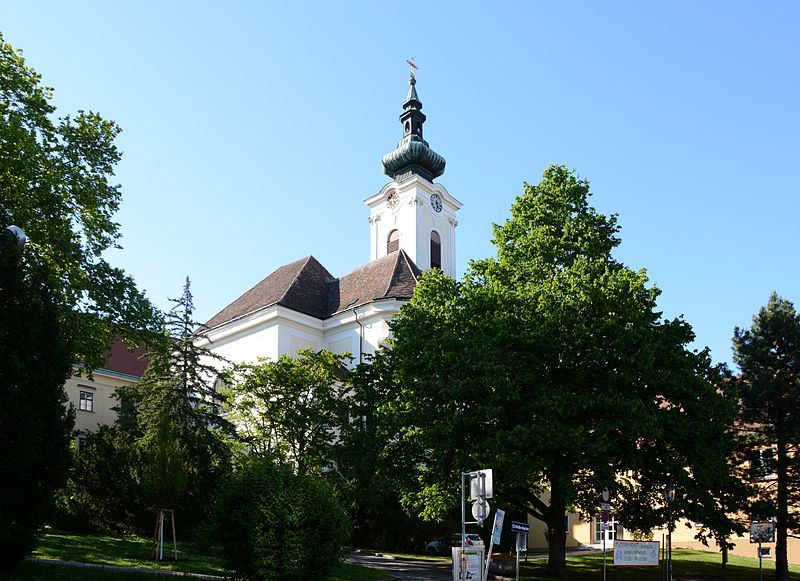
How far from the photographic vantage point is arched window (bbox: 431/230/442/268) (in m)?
65.9

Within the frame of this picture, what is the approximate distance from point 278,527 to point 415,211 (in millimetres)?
50257

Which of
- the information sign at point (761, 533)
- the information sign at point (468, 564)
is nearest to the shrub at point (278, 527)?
the information sign at point (468, 564)

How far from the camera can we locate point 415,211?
213ft

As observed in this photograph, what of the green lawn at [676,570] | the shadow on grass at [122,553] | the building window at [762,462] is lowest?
the green lawn at [676,570]

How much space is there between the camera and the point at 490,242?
2925cm

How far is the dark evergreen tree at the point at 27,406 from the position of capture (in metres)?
13.9

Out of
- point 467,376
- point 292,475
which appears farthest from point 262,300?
point 292,475

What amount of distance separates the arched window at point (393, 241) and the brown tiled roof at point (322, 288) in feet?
30.4

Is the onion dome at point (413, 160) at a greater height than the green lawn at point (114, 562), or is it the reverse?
the onion dome at point (413, 160)

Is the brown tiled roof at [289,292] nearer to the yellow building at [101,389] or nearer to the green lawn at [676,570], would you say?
the yellow building at [101,389]

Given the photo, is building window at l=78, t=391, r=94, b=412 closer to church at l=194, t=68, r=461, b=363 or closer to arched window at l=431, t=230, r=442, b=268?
church at l=194, t=68, r=461, b=363

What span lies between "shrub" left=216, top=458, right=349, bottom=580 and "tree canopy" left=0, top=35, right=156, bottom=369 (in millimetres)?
7539

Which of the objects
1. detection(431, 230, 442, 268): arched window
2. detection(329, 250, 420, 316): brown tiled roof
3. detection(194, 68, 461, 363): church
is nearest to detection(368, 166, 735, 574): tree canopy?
detection(194, 68, 461, 363): church

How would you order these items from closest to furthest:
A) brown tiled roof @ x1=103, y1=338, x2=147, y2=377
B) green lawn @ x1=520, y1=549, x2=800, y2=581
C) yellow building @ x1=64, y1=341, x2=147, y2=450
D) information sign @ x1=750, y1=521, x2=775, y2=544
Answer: information sign @ x1=750, y1=521, x2=775, y2=544, green lawn @ x1=520, y1=549, x2=800, y2=581, yellow building @ x1=64, y1=341, x2=147, y2=450, brown tiled roof @ x1=103, y1=338, x2=147, y2=377
